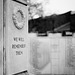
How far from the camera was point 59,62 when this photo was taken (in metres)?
3.60

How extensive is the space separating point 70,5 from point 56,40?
88 centimetres

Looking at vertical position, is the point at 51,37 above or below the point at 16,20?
below

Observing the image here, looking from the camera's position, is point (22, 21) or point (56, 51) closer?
point (22, 21)

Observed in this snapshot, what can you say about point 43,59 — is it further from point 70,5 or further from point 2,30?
point 2,30

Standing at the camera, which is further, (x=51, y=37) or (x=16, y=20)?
(x=51, y=37)

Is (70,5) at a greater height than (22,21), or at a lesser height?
greater

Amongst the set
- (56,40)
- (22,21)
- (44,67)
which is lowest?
(44,67)

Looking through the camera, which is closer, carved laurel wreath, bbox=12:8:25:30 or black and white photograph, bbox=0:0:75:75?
carved laurel wreath, bbox=12:8:25:30

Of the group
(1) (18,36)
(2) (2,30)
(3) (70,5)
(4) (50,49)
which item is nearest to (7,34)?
(2) (2,30)

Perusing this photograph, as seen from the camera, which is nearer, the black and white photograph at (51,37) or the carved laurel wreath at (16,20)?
the carved laurel wreath at (16,20)

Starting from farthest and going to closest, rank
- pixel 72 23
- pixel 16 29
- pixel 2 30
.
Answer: pixel 72 23
pixel 16 29
pixel 2 30

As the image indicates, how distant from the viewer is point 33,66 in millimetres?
3678

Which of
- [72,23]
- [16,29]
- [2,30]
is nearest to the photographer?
[2,30]

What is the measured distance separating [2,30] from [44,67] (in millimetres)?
2174
